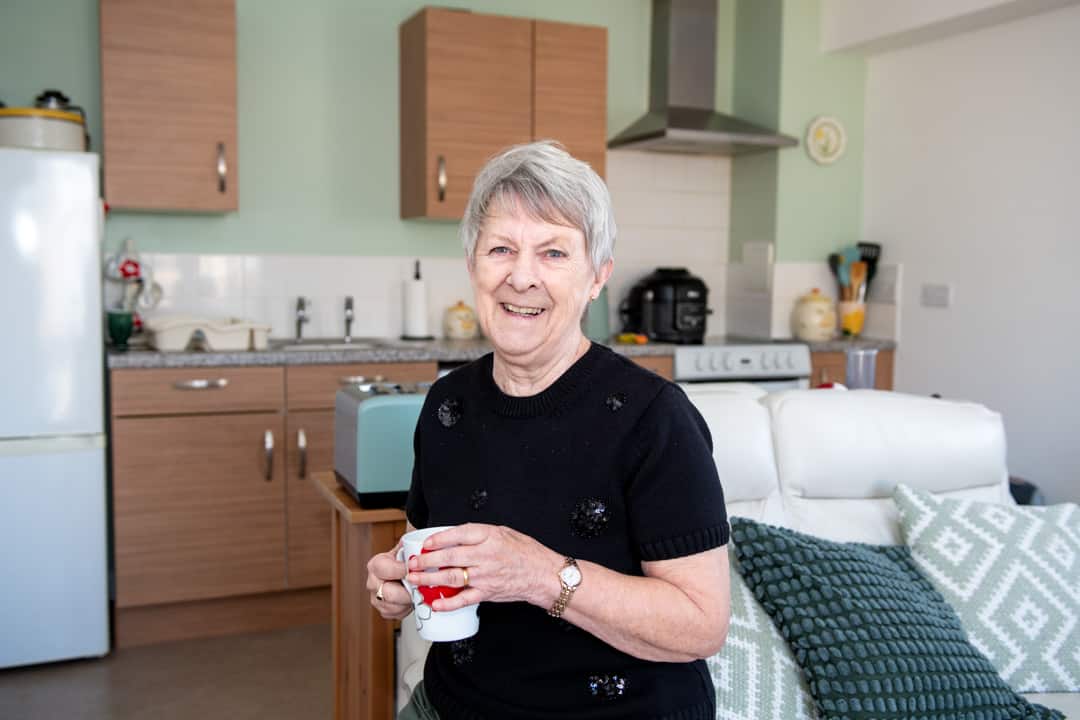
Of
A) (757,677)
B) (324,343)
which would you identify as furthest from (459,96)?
(757,677)

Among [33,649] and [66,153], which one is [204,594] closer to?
[33,649]

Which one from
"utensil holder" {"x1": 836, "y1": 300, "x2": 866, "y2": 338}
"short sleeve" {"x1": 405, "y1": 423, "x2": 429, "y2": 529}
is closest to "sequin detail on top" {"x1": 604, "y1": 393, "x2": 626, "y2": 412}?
"short sleeve" {"x1": 405, "y1": 423, "x2": 429, "y2": 529}

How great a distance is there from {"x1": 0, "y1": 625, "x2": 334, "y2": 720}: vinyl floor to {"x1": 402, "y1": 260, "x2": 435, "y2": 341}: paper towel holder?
4.25 ft

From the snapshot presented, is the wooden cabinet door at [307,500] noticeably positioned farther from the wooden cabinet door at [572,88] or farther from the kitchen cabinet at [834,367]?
the kitchen cabinet at [834,367]

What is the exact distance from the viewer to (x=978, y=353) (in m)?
4.28

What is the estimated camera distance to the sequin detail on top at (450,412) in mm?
1550

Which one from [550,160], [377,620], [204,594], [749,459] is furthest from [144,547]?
[550,160]

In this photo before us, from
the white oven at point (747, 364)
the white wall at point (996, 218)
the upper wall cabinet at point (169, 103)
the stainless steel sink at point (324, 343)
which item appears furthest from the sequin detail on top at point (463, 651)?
the white wall at point (996, 218)

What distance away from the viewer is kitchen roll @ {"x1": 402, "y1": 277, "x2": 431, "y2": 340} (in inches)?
170

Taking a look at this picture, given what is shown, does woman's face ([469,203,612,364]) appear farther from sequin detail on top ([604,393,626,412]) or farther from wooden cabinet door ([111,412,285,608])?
wooden cabinet door ([111,412,285,608])

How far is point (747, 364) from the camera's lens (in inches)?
172

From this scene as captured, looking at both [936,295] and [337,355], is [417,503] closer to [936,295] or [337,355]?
[337,355]

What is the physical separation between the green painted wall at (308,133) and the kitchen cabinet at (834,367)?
168cm

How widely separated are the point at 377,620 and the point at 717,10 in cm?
369
